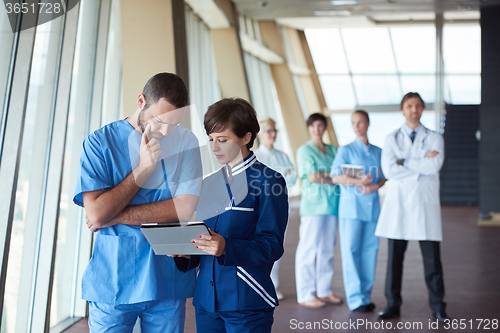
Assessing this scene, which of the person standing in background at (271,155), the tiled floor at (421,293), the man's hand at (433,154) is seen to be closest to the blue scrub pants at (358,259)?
the tiled floor at (421,293)

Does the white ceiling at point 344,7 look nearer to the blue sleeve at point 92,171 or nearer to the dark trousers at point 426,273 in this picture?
the dark trousers at point 426,273

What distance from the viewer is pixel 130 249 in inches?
52.2

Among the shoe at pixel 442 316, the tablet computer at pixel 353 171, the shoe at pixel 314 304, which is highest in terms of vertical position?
the tablet computer at pixel 353 171

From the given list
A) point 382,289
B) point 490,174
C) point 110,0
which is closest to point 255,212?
point 110,0

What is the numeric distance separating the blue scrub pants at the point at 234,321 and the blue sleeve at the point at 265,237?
0.17m

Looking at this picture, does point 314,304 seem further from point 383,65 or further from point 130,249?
point 383,65

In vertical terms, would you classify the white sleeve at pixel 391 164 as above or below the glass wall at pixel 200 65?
below

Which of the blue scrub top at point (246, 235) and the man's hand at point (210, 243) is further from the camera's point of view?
the blue scrub top at point (246, 235)

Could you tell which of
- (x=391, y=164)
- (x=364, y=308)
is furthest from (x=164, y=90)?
(x=364, y=308)

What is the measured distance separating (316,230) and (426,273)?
0.83 meters

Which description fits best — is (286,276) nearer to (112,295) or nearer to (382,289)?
(382,289)

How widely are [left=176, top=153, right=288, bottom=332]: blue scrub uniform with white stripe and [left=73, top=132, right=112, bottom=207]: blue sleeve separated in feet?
1.08

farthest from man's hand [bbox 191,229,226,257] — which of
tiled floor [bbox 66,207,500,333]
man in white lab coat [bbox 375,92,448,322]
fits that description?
man in white lab coat [bbox 375,92,448,322]

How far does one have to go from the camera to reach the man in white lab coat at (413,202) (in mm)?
2861
